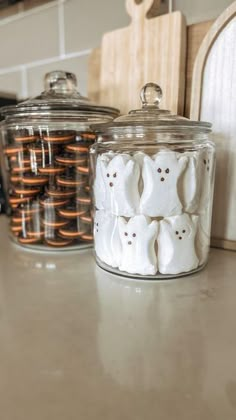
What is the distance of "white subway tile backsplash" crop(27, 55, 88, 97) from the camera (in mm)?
762

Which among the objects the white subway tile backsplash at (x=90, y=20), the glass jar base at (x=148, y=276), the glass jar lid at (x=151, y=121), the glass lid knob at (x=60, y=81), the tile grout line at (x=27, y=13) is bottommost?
the glass jar base at (x=148, y=276)

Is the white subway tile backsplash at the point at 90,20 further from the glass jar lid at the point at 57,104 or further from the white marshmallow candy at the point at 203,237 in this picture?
the white marshmallow candy at the point at 203,237

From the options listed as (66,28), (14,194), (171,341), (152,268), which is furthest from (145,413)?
(66,28)

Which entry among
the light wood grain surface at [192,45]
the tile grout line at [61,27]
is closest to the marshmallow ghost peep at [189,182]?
the light wood grain surface at [192,45]

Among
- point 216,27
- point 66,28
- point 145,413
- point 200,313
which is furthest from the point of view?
point 66,28

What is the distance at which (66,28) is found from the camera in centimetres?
78

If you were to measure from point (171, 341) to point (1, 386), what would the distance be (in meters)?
0.14

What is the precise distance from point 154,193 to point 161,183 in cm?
1

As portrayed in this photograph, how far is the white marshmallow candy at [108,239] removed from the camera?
44 cm

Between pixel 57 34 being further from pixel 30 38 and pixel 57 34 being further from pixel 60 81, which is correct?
pixel 60 81

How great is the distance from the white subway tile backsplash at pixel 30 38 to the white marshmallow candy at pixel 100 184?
1.52 ft

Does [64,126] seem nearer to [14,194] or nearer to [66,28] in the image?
[14,194]

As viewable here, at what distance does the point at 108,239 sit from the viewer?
45 cm

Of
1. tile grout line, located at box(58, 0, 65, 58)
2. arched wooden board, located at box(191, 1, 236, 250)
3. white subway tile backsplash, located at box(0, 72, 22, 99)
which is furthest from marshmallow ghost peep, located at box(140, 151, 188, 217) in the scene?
white subway tile backsplash, located at box(0, 72, 22, 99)
